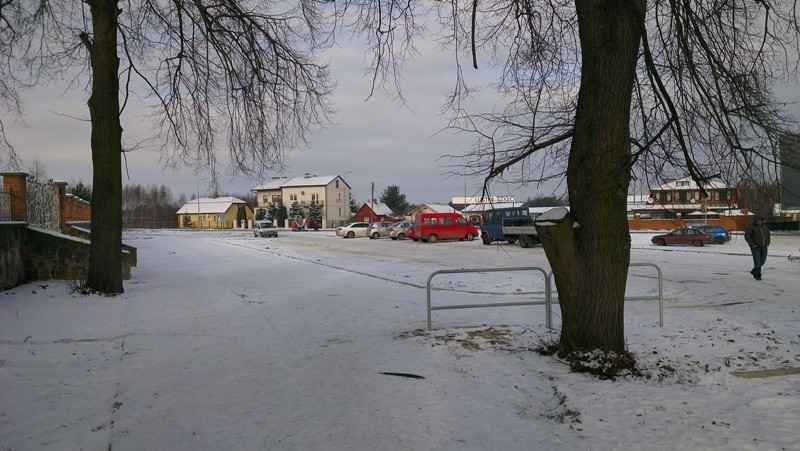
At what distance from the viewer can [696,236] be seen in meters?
32.7

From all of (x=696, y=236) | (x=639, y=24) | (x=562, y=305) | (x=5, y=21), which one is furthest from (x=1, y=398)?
(x=696, y=236)

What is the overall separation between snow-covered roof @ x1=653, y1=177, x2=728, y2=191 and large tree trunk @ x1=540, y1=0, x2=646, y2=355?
1.01 m

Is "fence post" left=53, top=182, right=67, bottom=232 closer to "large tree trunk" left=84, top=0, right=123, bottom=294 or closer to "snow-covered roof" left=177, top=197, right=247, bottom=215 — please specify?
"large tree trunk" left=84, top=0, right=123, bottom=294

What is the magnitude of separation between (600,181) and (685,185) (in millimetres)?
1765

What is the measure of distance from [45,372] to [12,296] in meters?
5.92

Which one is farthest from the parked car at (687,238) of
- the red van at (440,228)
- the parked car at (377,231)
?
the parked car at (377,231)

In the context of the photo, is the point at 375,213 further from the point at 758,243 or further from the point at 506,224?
the point at 758,243

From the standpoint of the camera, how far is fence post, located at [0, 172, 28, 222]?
41.2ft

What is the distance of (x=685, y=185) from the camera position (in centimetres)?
675

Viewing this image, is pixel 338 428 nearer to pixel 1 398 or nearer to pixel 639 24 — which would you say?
pixel 1 398

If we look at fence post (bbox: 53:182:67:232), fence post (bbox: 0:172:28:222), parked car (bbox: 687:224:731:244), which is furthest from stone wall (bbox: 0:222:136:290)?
parked car (bbox: 687:224:731:244)

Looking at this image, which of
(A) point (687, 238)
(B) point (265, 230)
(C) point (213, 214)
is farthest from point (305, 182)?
(A) point (687, 238)

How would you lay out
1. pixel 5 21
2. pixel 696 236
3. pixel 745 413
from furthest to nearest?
pixel 696 236 < pixel 5 21 < pixel 745 413

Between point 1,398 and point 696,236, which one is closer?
point 1,398
